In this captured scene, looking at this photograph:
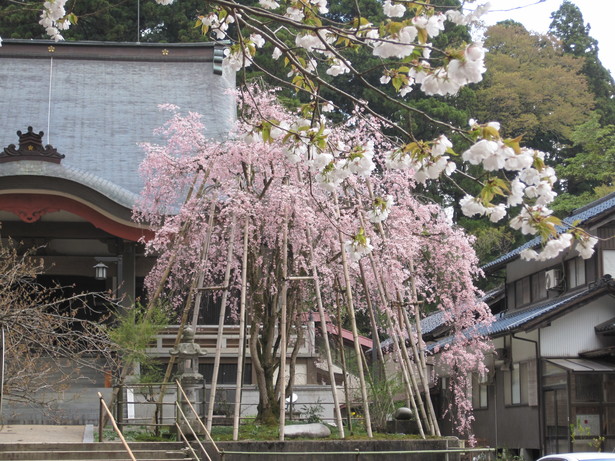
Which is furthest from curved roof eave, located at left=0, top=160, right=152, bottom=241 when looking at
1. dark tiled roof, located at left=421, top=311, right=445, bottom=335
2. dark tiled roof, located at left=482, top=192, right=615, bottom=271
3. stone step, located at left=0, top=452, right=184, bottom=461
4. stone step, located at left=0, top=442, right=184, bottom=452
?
dark tiled roof, located at left=421, top=311, right=445, bottom=335

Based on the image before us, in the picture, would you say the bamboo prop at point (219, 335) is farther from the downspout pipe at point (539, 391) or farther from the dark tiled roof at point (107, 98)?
the downspout pipe at point (539, 391)

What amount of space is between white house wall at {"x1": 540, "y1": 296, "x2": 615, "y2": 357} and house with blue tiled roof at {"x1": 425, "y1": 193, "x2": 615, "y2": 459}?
2cm

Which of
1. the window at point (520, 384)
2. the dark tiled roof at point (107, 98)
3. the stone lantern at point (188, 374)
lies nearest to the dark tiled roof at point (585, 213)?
the window at point (520, 384)

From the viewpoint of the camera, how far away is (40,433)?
13.5 meters

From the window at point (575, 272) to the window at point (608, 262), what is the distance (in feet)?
2.62

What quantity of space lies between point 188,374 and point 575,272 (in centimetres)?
1361

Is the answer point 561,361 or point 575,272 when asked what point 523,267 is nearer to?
point 575,272

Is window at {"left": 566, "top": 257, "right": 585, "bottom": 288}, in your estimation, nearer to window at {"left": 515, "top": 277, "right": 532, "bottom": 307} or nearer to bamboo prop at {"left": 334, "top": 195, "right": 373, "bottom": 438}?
window at {"left": 515, "top": 277, "right": 532, "bottom": 307}

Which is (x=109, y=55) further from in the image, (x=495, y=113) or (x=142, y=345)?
(x=495, y=113)

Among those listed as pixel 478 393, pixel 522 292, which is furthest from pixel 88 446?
pixel 522 292

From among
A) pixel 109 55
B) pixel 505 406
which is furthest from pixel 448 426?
pixel 109 55

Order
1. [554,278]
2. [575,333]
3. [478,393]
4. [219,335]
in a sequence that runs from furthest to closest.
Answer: [478,393], [554,278], [575,333], [219,335]

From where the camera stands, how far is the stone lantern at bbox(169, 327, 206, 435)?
12680 mm

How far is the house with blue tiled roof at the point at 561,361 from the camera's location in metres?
20.8
